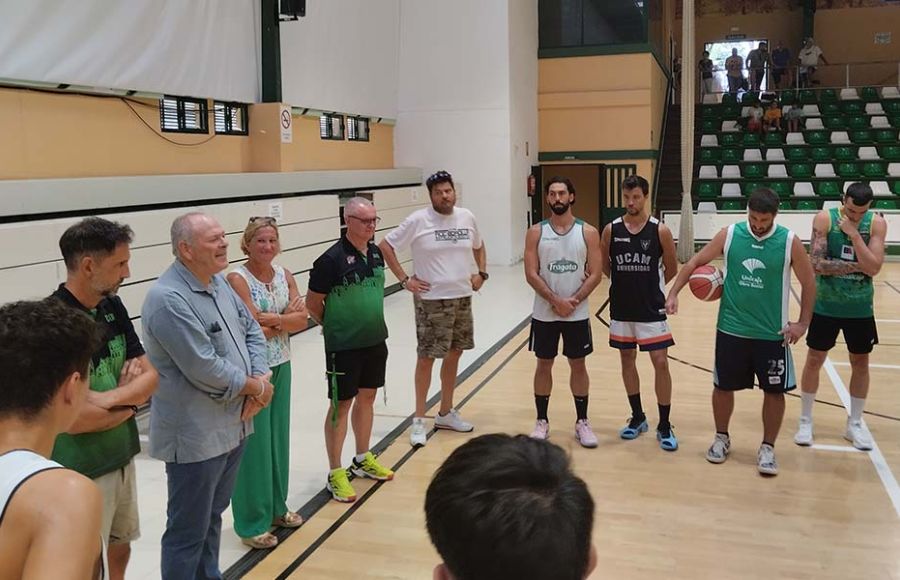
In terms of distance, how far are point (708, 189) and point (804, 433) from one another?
39.2ft

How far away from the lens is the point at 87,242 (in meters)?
2.48

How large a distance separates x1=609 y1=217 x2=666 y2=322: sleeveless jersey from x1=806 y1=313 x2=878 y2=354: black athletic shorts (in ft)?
3.04

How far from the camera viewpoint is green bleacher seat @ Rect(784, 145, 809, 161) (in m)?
16.5

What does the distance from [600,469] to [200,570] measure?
244 cm

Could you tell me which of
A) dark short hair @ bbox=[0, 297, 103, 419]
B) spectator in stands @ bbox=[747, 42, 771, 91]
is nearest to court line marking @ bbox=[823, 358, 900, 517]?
dark short hair @ bbox=[0, 297, 103, 419]

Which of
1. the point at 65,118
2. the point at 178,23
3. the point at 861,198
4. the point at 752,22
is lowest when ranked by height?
the point at 861,198

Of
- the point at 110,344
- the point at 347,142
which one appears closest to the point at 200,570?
the point at 110,344

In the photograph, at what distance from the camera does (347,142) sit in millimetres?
12445

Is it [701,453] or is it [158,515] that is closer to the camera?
[158,515]

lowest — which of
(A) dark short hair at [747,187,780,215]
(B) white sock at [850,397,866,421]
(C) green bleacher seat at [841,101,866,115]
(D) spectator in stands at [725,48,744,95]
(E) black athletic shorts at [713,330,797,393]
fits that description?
(B) white sock at [850,397,866,421]

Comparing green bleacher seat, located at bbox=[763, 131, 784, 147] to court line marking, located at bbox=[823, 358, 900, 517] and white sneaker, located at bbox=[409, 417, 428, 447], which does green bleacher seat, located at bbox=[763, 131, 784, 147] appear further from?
white sneaker, located at bbox=[409, 417, 428, 447]

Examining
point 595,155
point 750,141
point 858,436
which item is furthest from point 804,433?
point 750,141

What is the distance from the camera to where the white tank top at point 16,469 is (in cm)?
130

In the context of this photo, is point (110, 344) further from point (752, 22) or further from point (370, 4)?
point (752, 22)
